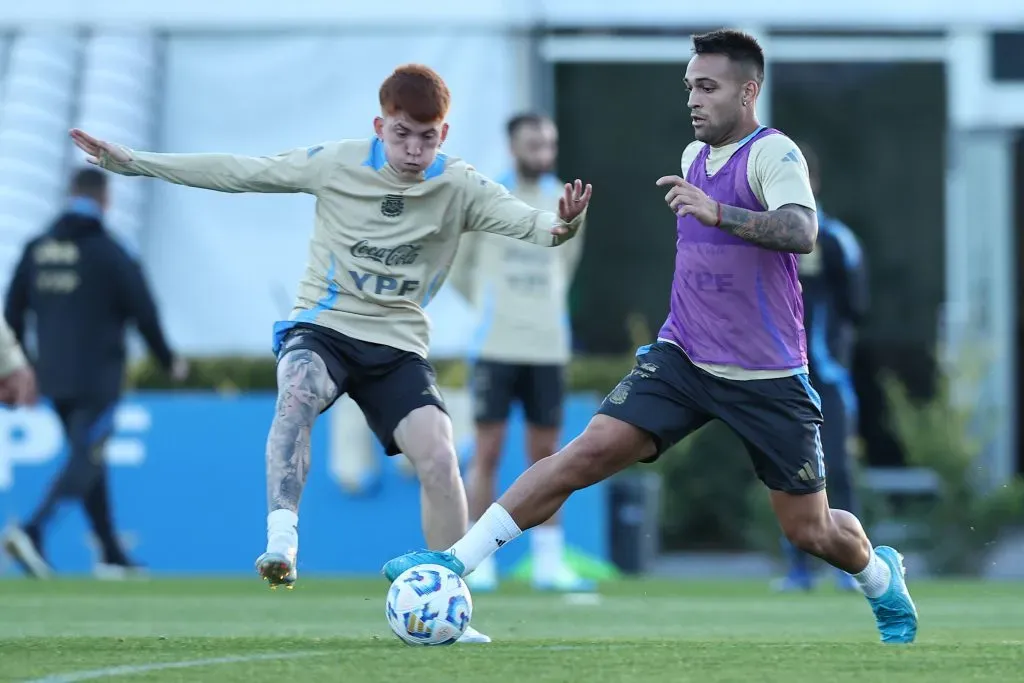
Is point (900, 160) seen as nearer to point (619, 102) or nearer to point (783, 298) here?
point (619, 102)

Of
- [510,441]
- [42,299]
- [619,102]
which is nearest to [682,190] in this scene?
[510,441]

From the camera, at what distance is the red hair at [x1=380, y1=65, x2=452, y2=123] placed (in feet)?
22.0

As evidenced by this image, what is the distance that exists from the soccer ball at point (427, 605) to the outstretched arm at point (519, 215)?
1.24 metres

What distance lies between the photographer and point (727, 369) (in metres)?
6.47

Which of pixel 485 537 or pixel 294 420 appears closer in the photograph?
pixel 485 537

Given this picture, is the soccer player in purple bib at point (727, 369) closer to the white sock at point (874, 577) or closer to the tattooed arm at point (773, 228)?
the white sock at point (874, 577)

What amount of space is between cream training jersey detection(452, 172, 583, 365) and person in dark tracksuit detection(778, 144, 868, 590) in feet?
4.43

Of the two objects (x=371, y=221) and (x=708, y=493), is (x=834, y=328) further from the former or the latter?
(x=371, y=221)

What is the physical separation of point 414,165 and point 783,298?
134cm

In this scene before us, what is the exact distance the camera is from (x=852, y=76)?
15891mm

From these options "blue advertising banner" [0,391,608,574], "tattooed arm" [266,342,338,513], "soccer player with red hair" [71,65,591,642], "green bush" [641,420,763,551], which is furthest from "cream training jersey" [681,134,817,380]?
"green bush" [641,420,763,551]

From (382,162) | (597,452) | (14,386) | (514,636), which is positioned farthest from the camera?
(14,386)

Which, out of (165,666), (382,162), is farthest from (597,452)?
(165,666)

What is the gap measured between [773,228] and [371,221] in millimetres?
1493
